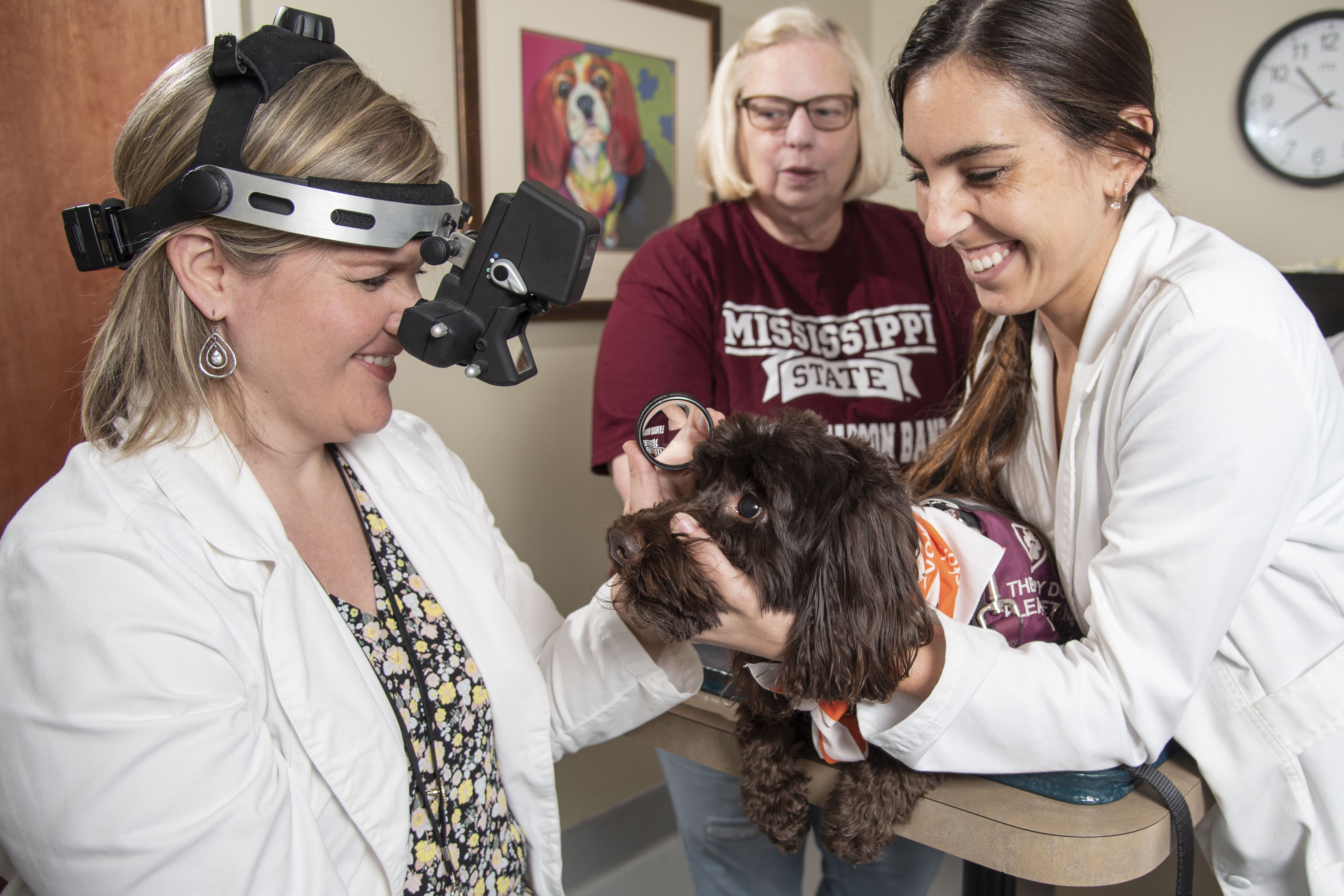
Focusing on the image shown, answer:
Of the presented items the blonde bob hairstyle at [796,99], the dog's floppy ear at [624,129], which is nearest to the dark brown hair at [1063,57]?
the blonde bob hairstyle at [796,99]

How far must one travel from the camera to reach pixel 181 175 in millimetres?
1125

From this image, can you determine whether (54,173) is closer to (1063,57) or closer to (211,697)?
(211,697)

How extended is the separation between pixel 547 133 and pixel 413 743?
186cm

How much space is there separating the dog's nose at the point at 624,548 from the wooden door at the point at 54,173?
1.22 m

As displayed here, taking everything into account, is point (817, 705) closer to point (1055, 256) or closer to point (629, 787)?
point (1055, 256)

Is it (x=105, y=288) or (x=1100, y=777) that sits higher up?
(x=105, y=288)

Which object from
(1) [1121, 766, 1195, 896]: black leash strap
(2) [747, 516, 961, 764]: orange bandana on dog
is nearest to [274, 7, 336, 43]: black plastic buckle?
(2) [747, 516, 961, 764]: orange bandana on dog

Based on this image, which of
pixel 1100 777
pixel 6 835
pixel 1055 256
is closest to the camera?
pixel 6 835

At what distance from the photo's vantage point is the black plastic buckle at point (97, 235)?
1.15 meters

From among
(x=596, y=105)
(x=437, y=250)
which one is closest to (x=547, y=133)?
(x=596, y=105)

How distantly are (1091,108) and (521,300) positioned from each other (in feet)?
2.61

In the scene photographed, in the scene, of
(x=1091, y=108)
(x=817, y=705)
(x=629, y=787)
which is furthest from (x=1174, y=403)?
(x=629, y=787)

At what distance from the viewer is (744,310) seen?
1930 millimetres

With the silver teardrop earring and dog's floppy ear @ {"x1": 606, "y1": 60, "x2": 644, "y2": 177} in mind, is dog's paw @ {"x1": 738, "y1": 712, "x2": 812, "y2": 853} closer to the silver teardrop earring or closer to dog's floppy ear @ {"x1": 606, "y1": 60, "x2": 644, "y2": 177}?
the silver teardrop earring
